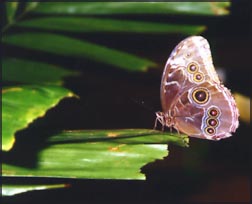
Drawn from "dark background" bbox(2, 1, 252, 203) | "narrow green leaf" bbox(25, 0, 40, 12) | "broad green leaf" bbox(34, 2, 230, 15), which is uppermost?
"narrow green leaf" bbox(25, 0, 40, 12)

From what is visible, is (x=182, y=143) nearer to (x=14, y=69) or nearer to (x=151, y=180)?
(x=14, y=69)

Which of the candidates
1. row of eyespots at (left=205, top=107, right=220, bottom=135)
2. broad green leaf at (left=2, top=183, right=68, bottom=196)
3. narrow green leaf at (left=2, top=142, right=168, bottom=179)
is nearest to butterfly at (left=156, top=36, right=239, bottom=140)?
row of eyespots at (left=205, top=107, right=220, bottom=135)

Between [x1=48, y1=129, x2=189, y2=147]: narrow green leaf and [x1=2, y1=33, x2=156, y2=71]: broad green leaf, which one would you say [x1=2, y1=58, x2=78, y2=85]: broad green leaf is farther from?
[x1=48, y1=129, x2=189, y2=147]: narrow green leaf

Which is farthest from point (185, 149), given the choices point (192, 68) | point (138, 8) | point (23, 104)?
point (23, 104)

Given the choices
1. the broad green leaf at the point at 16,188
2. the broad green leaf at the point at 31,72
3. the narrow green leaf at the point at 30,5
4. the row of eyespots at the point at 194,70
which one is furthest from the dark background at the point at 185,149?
the broad green leaf at the point at 16,188

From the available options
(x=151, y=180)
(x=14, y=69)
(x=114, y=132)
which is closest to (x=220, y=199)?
(x=151, y=180)

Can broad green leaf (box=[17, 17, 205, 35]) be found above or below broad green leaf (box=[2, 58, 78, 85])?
above

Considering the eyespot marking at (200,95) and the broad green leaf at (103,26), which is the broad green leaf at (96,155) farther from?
the broad green leaf at (103,26)
